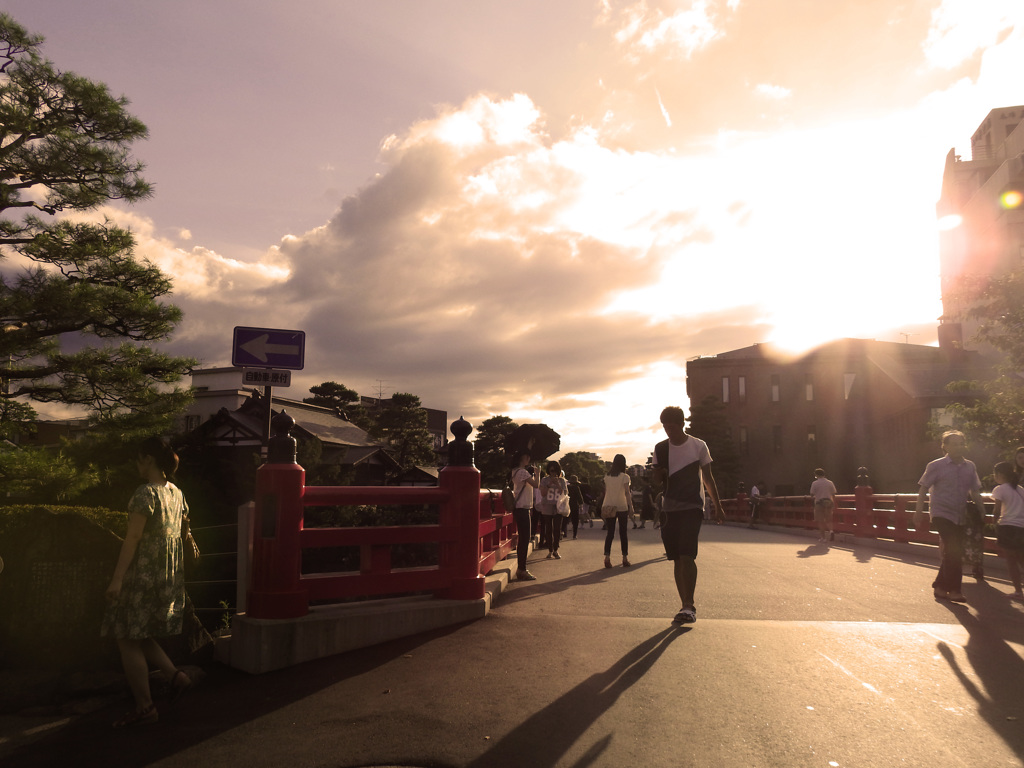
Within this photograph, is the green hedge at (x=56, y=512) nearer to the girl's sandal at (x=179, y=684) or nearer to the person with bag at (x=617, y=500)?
the girl's sandal at (x=179, y=684)

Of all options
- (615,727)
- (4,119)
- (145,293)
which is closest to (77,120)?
(4,119)

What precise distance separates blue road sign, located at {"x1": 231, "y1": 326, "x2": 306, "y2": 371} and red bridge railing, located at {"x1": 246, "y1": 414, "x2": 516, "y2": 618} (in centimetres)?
219

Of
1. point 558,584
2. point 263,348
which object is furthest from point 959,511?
point 263,348

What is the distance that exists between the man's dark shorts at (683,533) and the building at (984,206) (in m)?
38.6

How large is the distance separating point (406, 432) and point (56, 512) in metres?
40.0

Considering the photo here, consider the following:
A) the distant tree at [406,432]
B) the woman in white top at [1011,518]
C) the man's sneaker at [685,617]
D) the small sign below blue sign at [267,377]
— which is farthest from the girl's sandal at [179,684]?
the distant tree at [406,432]

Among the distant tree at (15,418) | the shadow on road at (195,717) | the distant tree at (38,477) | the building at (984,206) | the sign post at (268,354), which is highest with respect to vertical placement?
the building at (984,206)

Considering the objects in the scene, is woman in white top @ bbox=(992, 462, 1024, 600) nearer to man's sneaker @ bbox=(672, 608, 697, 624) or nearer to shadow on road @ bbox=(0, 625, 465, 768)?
man's sneaker @ bbox=(672, 608, 697, 624)

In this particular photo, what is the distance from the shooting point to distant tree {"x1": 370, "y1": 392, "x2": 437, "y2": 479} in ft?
142

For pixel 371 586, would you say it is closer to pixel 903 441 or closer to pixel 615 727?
pixel 615 727

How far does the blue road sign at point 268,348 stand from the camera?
802cm

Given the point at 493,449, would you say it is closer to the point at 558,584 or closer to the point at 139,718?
the point at 558,584

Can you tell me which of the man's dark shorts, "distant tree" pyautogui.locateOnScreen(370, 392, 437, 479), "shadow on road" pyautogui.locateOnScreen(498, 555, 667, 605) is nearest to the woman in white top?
the man's dark shorts

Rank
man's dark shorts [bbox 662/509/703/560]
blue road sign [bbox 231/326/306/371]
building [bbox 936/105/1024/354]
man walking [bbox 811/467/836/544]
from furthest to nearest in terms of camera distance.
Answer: building [bbox 936/105/1024/354] → man walking [bbox 811/467/836/544] → blue road sign [bbox 231/326/306/371] → man's dark shorts [bbox 662/509/703/560]
